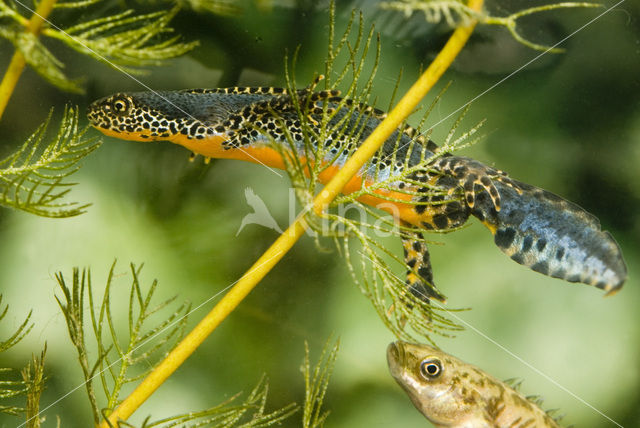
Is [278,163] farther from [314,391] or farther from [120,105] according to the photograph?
[314,391]

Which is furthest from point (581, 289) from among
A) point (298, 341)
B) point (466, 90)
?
point (298, 341)

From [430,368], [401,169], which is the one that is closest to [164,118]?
[401,169]

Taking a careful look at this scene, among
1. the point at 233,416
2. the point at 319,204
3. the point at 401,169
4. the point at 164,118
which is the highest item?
the point at 164,118

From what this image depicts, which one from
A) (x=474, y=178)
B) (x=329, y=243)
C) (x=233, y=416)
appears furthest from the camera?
(x=329, y=243)

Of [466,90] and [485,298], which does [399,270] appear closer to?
[485,298]

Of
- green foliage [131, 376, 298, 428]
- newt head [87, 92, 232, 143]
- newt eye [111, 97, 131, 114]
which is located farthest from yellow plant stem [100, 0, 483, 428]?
newt eye [111, 97, 131, 114]

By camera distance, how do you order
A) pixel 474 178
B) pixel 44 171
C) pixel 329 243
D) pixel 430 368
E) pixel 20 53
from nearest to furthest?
pixel 20 53
pixel 430 368
pixel 474 178
pixel 44 171
pixel 329 243

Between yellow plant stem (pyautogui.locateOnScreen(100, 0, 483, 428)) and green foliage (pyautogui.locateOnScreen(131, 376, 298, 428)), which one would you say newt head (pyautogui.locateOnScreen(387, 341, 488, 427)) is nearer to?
green foliage (pyautogui.locateOnScreen(131, 376, 298, 428))

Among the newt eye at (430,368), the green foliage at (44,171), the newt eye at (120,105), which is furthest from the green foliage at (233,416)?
the newt eye at (120,105)
